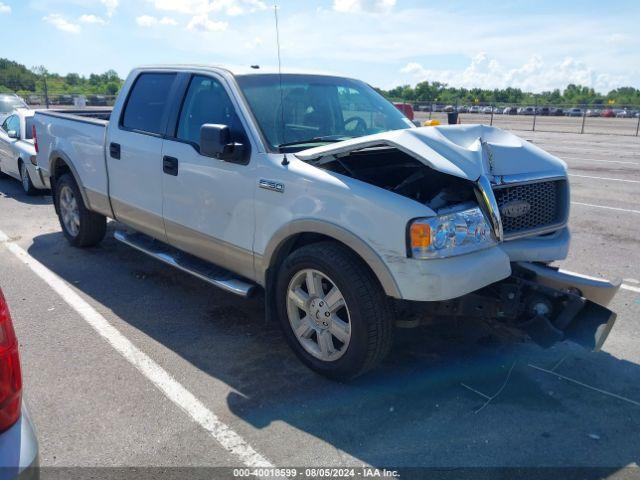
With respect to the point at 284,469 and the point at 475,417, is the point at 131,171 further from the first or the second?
the point at 475,417

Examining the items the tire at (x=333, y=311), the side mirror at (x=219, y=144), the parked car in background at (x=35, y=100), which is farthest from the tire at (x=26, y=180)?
the parked car in background at (x=35, y=100)

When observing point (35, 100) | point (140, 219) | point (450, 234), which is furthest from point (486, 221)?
point (35, 100)

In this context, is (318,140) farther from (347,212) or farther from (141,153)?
(141,153)

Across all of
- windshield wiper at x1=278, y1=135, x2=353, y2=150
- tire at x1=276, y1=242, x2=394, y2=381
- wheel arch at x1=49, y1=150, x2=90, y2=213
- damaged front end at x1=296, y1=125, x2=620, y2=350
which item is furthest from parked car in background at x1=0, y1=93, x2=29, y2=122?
damaged front end at x1=296, y1=125, x2=620, y2=350

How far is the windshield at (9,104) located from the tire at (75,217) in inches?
365

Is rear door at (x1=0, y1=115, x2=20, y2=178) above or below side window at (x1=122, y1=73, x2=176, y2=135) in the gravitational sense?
below

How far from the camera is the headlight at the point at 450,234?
319 cm

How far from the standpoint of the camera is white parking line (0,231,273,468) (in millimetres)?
3094

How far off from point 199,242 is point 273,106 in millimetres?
1238

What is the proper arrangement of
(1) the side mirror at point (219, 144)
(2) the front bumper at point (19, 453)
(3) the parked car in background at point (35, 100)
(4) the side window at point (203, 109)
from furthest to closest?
(3) the parked car in background at point (35, 100) → (4) the side window at point (203, 109) → (1) the side mirror at point (219, 144) → (2) the front bumper at point (19, 453)

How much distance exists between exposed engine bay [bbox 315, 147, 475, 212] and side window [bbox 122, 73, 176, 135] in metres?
1.94

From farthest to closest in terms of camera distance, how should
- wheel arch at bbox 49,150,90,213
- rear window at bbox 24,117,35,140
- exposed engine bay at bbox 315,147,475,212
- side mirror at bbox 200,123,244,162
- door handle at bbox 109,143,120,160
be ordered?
rear window at bbox 24,117,35,140, wheel arch at bbox 49,150,90,213, door handle at bbox 109,143,120,160, side mirror at bbox 200,123,244,162, exposed engine bay at bbox 315,147,475,212

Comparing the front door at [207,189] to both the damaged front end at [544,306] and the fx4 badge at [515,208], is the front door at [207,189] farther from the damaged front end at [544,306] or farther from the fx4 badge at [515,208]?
the fx4 badge at [515,208]

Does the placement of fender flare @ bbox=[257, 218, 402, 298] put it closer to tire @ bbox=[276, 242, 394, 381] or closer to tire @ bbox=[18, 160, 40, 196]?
tire @ bbox=[276, 242, 394, 381]
